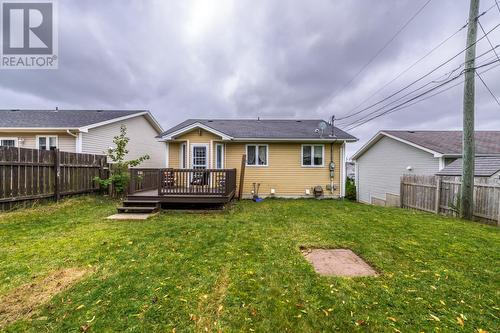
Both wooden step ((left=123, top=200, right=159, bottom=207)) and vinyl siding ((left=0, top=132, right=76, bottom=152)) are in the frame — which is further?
vinyl siding ((left=0, top=132, right=76, bottom=152))

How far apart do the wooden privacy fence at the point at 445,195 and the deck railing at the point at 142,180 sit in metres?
10.4

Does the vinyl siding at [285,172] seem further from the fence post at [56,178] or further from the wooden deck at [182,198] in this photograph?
the fence post at [56,178]

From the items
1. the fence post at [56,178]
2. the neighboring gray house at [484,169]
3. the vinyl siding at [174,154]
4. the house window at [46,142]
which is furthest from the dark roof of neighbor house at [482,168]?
the house window at [46,142]

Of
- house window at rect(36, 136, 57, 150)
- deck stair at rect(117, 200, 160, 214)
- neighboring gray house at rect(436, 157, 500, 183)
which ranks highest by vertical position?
house window at rect(36, 136, 57, 150)

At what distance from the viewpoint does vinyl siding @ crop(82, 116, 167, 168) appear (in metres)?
12.0

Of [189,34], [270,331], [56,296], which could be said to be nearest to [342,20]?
[189,34]

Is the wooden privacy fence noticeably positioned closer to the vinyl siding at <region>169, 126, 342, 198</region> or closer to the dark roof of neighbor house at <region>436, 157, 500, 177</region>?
the dark roof of neighbor house at <region>436, 157, 500, 177</region>

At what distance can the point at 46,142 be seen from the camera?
1205cm

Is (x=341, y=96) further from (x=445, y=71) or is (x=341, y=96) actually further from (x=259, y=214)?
(x=259, y=214)

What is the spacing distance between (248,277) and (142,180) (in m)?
7.15

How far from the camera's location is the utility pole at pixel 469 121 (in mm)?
6508

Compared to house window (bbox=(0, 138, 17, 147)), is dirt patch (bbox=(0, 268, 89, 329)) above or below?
below

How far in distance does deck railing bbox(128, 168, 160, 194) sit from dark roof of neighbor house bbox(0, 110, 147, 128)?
5797 mm

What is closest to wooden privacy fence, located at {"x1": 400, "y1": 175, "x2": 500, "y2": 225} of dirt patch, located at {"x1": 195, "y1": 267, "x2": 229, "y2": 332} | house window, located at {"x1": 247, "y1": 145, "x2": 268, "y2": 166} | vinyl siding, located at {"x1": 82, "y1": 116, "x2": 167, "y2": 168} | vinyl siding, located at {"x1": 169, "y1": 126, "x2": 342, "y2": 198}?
vinyl siding, located at {"x1": 169, "y1": 126, "x2": 342, "y2": 198}
